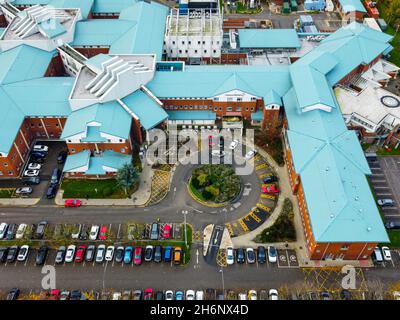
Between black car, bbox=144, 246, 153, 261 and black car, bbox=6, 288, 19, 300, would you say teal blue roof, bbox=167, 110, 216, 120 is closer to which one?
black car, bbox=144, 246, 153, 261

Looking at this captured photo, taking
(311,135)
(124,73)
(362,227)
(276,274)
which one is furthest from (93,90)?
(362,227)

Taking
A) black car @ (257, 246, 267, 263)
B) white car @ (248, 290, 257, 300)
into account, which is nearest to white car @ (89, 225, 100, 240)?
white car @ (248, 290, 257, 300)

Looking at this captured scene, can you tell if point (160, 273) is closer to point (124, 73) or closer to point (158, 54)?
point (124, 73)

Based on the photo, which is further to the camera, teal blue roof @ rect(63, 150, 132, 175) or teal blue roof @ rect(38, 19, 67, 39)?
teal blue roof @ rect(38, 19, 67, 39)

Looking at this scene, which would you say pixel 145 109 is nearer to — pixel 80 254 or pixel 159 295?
pixel 80 254

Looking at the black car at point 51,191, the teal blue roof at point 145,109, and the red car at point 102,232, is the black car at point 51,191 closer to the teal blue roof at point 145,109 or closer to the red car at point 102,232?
the red car at point 102,232

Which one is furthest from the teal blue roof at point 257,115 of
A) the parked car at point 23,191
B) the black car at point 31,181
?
the parked car at point 23,191

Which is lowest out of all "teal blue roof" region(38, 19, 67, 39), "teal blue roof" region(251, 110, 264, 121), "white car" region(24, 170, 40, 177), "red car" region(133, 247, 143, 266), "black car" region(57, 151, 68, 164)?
"red car" region(133, 247, 143, 266)
